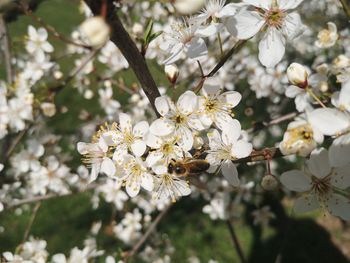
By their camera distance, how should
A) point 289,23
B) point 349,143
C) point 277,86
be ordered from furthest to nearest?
point 277,86 < point 289,23 < point 349,143

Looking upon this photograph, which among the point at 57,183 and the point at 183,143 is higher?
the point at 183,143

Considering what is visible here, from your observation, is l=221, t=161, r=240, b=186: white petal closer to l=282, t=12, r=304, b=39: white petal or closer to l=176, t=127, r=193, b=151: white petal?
l=176, t=127, r=193, b=151: white petal

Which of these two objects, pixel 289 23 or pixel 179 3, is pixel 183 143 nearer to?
pixel 179 3

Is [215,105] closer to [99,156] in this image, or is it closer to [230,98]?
[230,98]

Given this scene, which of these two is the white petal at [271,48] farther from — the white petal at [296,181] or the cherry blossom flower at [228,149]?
the white petal at [296,181]

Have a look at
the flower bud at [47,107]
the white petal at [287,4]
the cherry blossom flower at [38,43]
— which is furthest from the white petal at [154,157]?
the cherry blossom flower at [38,43]

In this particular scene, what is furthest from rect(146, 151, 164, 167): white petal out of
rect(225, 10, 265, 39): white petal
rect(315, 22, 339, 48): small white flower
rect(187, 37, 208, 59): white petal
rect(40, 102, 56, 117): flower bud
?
rect(315, 22, 339, 48): small white flower

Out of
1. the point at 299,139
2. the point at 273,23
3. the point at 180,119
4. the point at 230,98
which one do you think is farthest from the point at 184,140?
the point at 273,23

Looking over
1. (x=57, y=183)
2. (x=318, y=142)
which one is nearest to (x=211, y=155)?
(x=318, y=142)
